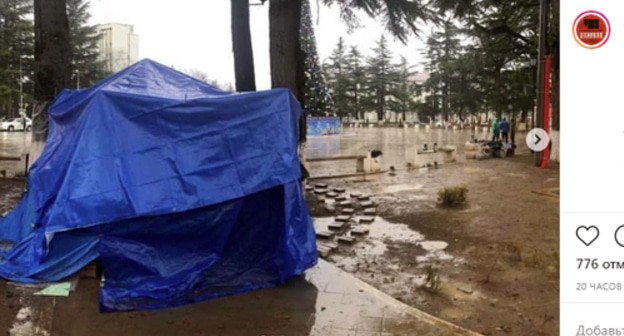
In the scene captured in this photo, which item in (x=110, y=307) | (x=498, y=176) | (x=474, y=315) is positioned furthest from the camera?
(x=498, y=176)

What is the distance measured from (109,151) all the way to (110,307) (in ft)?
4.47

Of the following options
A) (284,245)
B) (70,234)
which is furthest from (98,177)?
(284,245)

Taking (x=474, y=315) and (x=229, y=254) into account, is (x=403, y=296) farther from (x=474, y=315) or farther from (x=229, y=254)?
(x=229, y=254)

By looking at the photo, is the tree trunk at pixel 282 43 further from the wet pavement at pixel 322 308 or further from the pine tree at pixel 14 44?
the pine tree at pixel 14 44

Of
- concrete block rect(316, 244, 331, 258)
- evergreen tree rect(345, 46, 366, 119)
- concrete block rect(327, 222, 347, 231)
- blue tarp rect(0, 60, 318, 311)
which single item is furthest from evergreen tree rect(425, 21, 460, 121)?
blue tarp rect(0, 60, 318, 311)

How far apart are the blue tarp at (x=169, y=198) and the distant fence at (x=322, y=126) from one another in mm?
35545

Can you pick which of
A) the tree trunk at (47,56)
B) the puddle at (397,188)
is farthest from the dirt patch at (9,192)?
the puddle at (397,188)

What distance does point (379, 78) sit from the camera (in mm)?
64000

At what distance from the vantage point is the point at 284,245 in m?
5.21

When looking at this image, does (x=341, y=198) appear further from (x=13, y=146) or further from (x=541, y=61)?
(x=13, y=146)

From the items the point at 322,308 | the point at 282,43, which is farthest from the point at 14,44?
the point at 322,308
